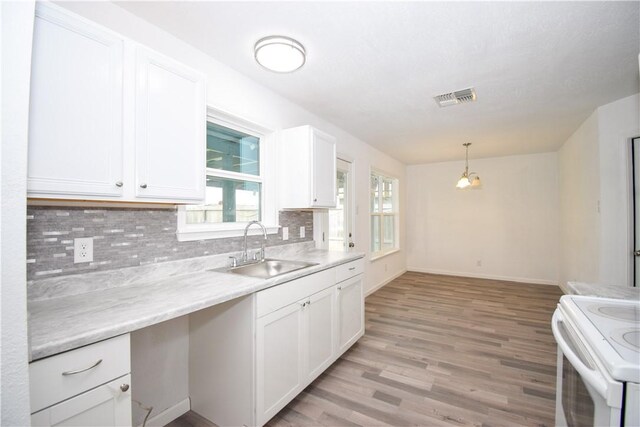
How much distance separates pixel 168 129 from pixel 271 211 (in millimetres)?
1303

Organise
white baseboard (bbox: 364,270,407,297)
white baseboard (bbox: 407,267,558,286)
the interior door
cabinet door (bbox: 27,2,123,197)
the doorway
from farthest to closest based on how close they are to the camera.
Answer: white baseboard (bbox: 407,267,558,286) < white baseboard (bbox: 364,270,407,297) < the interior door < the doorway < cabinet door (bbox: 27,2,123,197)

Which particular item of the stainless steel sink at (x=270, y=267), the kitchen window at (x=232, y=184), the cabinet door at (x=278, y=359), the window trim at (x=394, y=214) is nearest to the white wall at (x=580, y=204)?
the window trim at (x=394, y=214)

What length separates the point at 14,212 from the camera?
0.76 m

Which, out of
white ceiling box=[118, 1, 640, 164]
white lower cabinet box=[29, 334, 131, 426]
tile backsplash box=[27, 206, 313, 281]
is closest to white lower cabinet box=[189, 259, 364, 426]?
tile backsplash box=[27, 206, 313, 281]

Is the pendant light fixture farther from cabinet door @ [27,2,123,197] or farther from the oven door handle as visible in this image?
cabinet door @ [27,2,123,197]

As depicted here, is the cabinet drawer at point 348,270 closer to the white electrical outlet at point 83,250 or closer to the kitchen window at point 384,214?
the white electrical outlet at point 83,250

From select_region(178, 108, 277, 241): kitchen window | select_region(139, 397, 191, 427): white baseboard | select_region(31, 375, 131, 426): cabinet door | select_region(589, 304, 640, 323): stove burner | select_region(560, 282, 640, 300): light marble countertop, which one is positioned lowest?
select_region(139, 397, 191, 427): white baseboard

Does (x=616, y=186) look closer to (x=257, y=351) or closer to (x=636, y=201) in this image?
(x=636, y=201)

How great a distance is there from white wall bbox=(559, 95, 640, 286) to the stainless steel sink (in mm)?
3204

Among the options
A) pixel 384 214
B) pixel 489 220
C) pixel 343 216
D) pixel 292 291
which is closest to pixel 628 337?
pixel 292 291

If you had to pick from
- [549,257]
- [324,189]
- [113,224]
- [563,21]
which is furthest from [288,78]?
[549,257]

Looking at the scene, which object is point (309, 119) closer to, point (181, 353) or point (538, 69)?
point (538, 69)

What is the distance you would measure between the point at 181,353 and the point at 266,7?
86.6 inches

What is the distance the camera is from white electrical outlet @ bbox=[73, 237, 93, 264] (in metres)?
1.41
